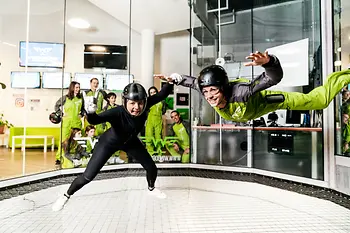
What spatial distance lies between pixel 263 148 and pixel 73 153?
9.04ft

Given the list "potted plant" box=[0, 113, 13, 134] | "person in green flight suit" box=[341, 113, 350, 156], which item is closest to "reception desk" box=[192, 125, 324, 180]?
"person in green flight suit" box=[341, 113, 350, 156]

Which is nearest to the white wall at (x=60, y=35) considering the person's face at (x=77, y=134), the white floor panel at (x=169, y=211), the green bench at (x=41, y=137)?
the green bench at (x=41, y=137)

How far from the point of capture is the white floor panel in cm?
192

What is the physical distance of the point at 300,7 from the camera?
12.0ft

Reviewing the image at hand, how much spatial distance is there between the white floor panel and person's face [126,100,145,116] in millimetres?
894

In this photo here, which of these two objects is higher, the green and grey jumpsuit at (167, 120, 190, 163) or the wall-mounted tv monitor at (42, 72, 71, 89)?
the wall-mounted tv monitor at (42, 72, 71, 89)

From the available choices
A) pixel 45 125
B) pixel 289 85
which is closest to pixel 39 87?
pixel 45 125

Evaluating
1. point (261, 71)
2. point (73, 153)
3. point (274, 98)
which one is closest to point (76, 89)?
point (73, 153)

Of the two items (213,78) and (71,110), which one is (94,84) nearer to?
(71,110)

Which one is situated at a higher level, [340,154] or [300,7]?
[300,7]

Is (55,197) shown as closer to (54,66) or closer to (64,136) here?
(64,136)

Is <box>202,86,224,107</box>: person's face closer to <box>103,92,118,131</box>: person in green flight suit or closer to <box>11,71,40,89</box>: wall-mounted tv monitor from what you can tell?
<box>103,92,118,131</box>: person in green flight suit

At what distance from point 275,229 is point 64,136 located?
2316 millimetres

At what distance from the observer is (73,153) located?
2.70 metres
